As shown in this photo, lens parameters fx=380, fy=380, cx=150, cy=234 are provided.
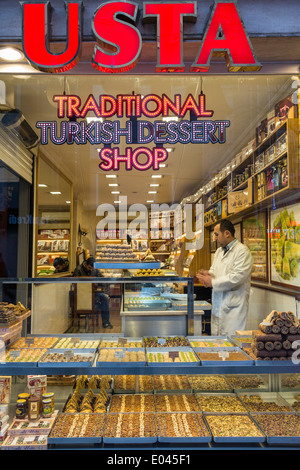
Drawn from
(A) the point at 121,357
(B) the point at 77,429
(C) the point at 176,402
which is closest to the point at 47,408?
(B) the point at 77,429

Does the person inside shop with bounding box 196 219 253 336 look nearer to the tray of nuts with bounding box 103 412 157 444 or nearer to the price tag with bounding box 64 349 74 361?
the tray of nuts with bounding box 103 412 157 444

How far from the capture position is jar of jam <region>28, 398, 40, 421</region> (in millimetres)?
2619

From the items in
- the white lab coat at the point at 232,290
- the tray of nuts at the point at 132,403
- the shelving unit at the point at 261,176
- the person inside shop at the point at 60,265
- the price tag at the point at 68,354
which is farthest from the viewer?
the person inside shop at the point at 60,265

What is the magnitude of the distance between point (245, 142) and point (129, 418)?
4644mm

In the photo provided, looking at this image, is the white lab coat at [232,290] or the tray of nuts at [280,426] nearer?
the tray of nuts at [280,426]

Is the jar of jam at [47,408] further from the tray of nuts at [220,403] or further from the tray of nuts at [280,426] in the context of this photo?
the tray of nuts at [280,426]

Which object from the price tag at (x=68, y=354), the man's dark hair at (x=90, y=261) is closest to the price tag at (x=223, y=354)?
the price tag at (x=68, y=354)

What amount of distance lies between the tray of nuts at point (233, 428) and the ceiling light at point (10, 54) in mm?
3348

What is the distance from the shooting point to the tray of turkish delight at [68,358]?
249 cm

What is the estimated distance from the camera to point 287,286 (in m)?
5.04

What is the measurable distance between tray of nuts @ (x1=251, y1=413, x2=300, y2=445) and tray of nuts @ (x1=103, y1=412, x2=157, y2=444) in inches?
28.5

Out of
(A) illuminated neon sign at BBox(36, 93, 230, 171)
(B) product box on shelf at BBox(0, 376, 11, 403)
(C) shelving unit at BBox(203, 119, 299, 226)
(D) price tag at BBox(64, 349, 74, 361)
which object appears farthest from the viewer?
(C) shelving unit at BBox(203, 119, 299, 226)

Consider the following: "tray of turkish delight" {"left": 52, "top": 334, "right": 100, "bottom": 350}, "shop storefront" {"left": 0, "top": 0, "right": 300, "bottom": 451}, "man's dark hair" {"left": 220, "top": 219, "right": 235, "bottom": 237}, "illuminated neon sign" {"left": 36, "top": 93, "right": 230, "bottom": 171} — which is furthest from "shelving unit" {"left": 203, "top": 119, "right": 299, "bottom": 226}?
"tray of turkish delight" {"left": 52, "top": 334, "right": 100, "bottom": 350}
